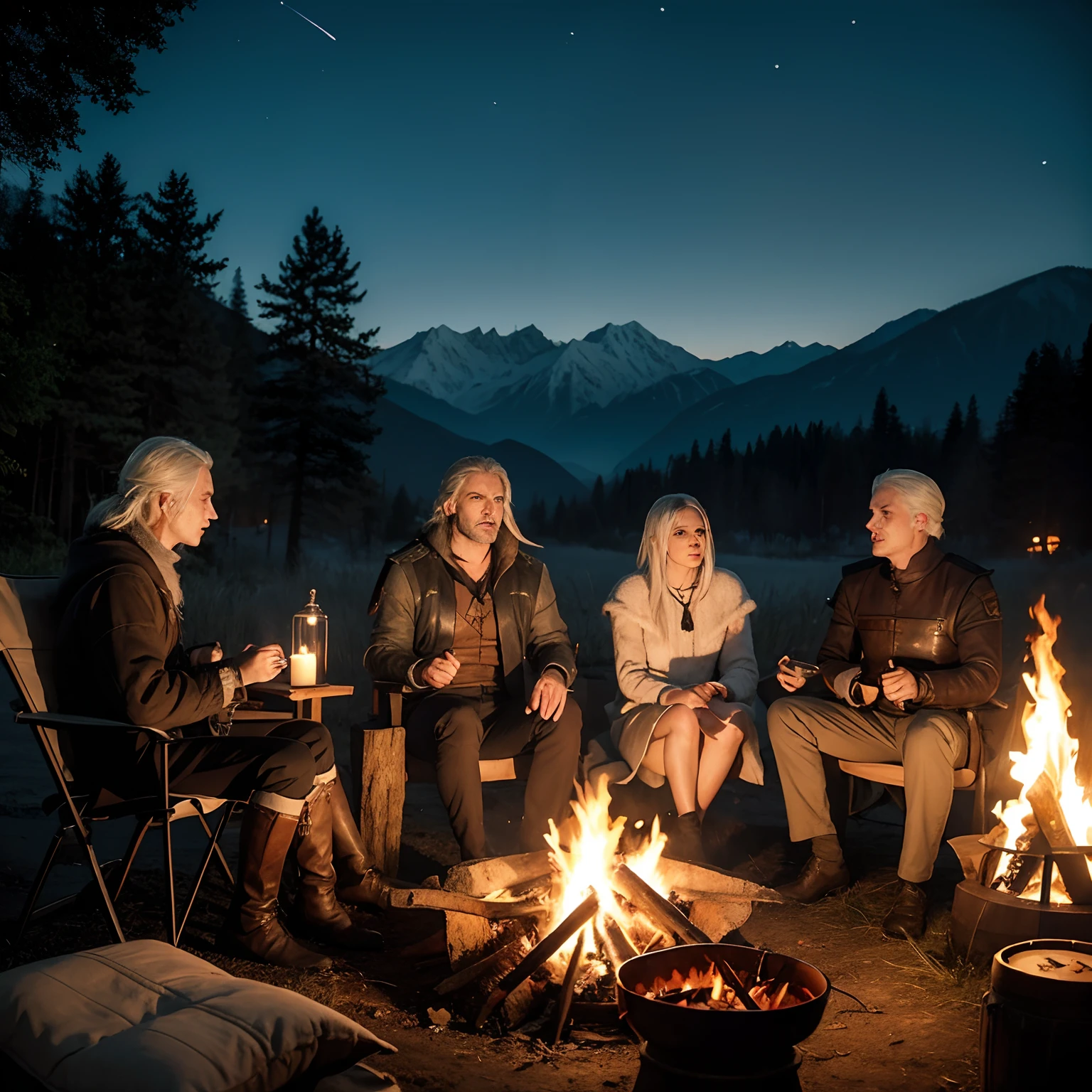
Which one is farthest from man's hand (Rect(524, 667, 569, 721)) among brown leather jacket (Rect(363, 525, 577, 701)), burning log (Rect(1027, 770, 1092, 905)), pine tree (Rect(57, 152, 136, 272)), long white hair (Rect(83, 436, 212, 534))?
pine tree (Rect(57, 152, 136, 272))

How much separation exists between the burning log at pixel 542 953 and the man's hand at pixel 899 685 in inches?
61.6

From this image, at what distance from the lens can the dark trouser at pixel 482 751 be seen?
3.69 m

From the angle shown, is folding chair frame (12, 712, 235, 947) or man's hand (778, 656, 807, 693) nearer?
folding chair frame (12, 712, 235, 947)

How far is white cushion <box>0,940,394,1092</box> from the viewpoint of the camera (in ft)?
6.02

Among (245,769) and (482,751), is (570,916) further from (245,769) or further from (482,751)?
(482,751)

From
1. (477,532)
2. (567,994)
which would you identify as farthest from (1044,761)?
(477,532)

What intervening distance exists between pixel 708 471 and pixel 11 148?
19.4 m

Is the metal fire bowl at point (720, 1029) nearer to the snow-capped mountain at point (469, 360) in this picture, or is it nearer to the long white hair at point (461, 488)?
the long white hair at point (461, 488)

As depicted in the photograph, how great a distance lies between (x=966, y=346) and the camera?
103 feet

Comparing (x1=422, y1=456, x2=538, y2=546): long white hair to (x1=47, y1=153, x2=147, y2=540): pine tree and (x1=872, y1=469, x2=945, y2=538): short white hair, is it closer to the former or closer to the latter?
(x1=872, y1=469, x2=945, y2=538): short white hair

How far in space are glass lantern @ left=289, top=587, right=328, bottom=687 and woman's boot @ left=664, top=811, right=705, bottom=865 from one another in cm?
154

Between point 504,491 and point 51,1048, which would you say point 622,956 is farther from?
point 504,491

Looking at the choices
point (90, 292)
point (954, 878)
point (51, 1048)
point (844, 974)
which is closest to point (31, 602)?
point (51, 1048)

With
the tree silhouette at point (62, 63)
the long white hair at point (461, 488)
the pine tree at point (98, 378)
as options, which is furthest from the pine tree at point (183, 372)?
the long white hair at point (461, 488)
